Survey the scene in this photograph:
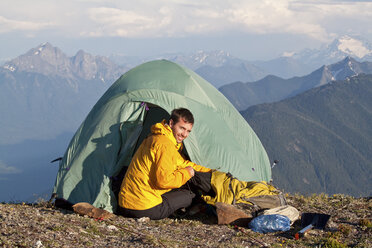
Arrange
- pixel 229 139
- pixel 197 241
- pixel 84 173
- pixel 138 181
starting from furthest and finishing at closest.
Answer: pixel 229 139 < pixel 84 173 < pixel 138 181 < pixel 197 241

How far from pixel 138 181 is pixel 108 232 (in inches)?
61.8

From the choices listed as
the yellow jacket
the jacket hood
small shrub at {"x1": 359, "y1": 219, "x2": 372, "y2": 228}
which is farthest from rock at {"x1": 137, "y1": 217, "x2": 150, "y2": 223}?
small shrub at {"x1": 359, "y1": 219, "x2": 372, "y2": 228}

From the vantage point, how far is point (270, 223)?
32.8 feet

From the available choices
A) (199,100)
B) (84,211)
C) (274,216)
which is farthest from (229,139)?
(84,211)

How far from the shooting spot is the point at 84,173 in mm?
13188

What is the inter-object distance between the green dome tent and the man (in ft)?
5.80

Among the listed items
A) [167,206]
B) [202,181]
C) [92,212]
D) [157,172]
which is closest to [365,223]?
[202,181]

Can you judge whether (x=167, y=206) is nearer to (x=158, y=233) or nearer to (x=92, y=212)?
(x=158, y=233)

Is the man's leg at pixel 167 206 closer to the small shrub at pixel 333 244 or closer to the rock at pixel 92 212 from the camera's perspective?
the rock at pixel 92 212

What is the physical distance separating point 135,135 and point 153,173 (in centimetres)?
382

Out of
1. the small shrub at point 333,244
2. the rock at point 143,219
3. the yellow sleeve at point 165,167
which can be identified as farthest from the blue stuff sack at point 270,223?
the rock at point 143,219

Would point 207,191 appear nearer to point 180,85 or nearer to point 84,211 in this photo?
point 84,211

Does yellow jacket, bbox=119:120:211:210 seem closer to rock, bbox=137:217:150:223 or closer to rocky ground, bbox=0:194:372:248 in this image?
rock, bbox=137:217:150:223

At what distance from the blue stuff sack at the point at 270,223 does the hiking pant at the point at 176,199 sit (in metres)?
1.82
